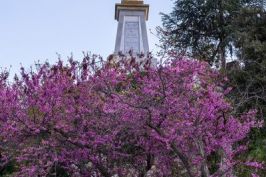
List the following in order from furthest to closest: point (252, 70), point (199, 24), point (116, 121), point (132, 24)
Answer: point (132, 24)
point (199, 24)
point (252, 70)
point (116, 121)

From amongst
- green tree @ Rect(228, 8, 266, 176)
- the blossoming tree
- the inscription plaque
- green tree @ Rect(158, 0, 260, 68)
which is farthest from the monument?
the blossoming tree

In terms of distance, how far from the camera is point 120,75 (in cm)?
748

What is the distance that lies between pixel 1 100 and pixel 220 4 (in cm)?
1563

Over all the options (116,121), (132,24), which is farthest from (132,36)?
(116,121)

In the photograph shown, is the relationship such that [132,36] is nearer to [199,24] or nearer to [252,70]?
[199,24]

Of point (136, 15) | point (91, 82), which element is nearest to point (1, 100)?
point (91, 82)

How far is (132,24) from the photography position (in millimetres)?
23672

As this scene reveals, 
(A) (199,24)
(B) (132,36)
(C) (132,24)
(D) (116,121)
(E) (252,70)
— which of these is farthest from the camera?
(C) (132,24)

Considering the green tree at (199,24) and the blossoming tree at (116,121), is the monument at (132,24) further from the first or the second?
the blossoming tree at (116,121)

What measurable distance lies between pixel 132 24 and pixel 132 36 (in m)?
0.66

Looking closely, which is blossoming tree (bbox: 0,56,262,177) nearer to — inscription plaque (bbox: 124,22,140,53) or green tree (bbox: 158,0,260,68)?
green tree (bbox: 158,0,260,68)

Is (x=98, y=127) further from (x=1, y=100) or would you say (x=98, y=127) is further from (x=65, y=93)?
(x=1, y=100)

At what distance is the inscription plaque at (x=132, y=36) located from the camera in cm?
2302

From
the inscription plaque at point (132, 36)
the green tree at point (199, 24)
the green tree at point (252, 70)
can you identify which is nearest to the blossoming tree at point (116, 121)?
the green tree at point (252, 70)
